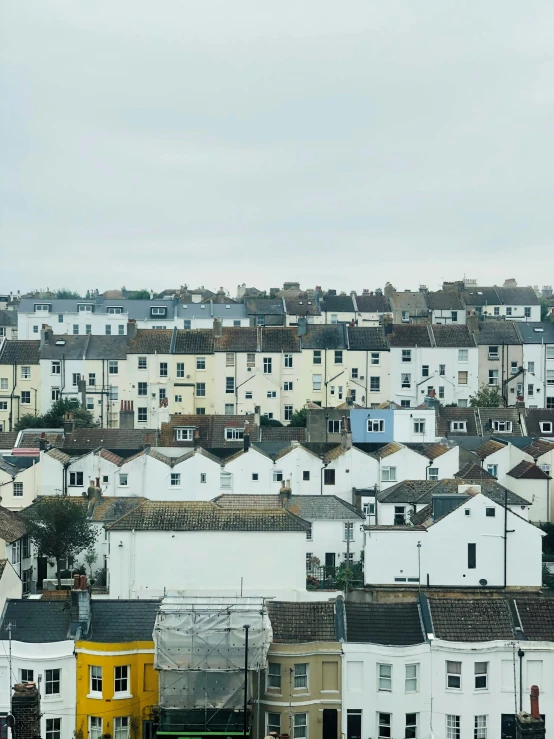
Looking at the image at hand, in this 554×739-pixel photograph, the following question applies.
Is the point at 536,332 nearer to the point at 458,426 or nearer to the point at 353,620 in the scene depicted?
the point at 458,426

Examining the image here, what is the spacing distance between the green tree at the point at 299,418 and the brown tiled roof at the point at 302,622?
125ft

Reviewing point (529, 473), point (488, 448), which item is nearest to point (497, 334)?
point (488, 448)

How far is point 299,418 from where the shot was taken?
7875cm

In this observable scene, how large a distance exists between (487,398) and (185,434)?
22569 millimetres

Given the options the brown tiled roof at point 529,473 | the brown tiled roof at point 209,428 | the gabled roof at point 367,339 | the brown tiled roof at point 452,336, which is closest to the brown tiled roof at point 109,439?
the brown tiled roof at point 209,428

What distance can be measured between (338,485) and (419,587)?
45.8 ft

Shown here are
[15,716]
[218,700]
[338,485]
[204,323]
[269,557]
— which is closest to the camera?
[15,716]

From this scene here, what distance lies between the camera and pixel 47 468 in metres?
63.0

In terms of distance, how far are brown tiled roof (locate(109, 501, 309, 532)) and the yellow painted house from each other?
433 inches

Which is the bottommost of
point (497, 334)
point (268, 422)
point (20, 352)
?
point (268, 422)

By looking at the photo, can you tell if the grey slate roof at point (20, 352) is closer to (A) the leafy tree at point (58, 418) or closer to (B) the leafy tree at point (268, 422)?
(A) the leafy tree at point (58, 418)

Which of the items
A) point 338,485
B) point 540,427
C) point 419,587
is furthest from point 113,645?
point 540,427

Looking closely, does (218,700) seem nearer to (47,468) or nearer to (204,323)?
(47,468)

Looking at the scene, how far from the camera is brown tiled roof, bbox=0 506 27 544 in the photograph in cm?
5064
